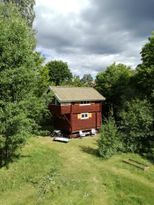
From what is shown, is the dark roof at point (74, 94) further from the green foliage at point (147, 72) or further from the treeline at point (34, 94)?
the green foliage at point (147, 72)

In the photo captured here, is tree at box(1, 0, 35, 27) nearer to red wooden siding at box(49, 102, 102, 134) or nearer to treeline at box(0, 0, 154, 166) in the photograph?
treeline at box(0, 0, 154, 166)

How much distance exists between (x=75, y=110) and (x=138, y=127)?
8474 millimetres

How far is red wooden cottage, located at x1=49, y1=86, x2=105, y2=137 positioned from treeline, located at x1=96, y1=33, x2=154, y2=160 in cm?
407

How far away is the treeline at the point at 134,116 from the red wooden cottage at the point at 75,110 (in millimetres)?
4068

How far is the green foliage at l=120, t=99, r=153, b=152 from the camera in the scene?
1137 inches

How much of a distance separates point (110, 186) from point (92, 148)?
378 inches

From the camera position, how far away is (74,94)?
114ft

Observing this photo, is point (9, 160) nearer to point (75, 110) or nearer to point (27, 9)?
point (75, 110)

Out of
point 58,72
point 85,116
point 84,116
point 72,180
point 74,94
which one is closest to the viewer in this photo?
point 72,180

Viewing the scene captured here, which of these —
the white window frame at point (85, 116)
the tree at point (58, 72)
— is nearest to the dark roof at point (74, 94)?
the white window frame at point (85, 116)

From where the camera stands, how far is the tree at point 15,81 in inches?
790

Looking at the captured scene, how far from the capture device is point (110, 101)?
4203cm

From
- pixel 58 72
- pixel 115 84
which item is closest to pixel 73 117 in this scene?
pixel 115 84

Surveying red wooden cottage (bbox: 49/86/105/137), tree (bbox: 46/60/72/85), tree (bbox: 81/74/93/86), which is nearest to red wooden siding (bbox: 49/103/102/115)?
red wooden cottage (bbox: 49/86/105/137)
